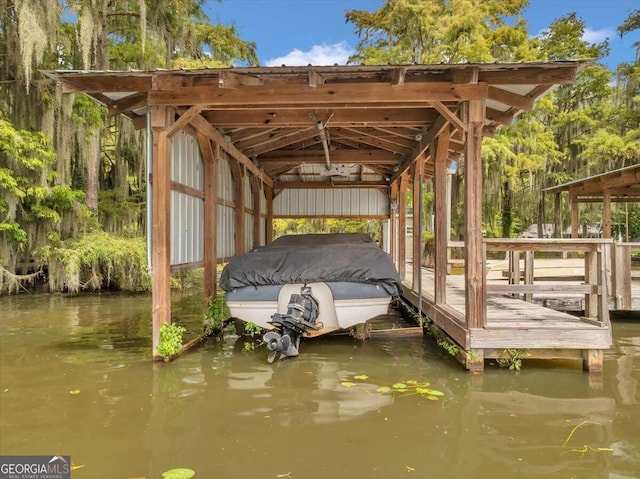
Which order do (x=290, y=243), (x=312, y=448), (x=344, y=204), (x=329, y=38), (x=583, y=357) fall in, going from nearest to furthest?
1. (x=312, y=448)
2. (x=583, y=357)
3. (x=290, y=243)
4. (x=344, y=204)
5. (x=329, y=38)

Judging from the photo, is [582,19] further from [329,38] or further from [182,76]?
[182,76]

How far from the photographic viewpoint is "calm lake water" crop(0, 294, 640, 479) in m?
2.83

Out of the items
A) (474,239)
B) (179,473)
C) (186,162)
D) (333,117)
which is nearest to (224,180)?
(186,162)

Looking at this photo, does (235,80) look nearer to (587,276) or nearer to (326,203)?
(587,276)

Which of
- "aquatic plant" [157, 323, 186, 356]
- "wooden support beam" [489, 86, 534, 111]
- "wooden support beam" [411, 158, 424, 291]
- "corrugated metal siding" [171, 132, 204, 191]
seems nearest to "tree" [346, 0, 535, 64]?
"wooden support beam" [411, 158, 424, 291]

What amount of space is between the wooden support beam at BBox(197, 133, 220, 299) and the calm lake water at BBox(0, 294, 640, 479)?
1.16m

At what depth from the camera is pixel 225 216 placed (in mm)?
8219

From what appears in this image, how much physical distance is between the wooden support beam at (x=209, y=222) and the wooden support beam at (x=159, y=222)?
1.52 metres

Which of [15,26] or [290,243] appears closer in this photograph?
[290,243]

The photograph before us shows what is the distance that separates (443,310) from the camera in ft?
19.9

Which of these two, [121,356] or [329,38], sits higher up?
[329,38]

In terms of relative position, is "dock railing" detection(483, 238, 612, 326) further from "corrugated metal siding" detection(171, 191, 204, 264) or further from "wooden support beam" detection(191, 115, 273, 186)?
"wooden support beam" detection(191, 115, 273, 186)

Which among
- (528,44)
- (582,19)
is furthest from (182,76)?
(582,19)

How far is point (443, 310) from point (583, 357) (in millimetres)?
1720
